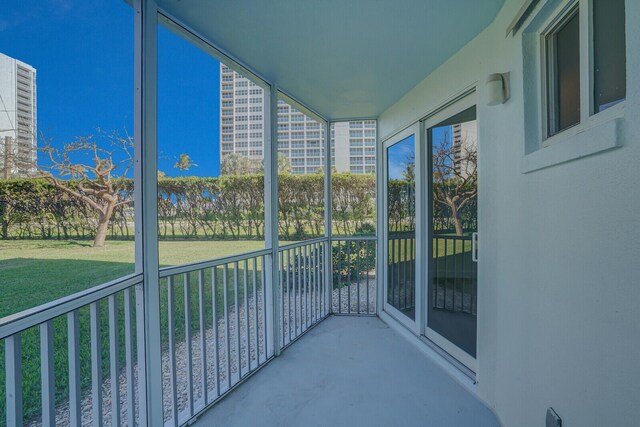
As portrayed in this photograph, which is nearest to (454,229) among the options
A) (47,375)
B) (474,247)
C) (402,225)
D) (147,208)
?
(474,247)

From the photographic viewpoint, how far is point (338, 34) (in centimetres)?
224

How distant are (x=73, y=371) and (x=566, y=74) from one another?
2497 millimetres

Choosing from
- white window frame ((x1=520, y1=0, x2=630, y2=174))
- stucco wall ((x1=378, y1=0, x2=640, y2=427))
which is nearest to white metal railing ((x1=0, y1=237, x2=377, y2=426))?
stucco wall ((x1=378, y1=0, x2=640, y2=427))

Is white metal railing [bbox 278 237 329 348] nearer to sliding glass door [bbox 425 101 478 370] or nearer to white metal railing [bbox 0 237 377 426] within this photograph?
white metal railing [bbox 0 237 377 426]

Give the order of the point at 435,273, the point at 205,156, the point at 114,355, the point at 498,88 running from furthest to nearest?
1. the point at 435,273
2. the point at 205,156
3. the point at 498,88
4. the point at 114,355

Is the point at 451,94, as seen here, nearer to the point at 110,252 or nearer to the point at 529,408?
the point at 529,408

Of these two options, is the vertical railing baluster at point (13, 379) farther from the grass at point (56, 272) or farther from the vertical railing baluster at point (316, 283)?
the vertical railing baluster at point (316, 283)

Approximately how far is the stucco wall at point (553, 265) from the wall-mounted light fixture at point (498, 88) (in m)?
0.05

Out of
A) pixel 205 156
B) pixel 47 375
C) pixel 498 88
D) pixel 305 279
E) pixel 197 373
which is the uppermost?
pixel 498 88

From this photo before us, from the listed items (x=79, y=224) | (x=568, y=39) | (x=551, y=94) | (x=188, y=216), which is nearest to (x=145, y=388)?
(x=79, y=224)

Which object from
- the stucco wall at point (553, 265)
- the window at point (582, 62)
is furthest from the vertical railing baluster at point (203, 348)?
the window at point (582, 62)

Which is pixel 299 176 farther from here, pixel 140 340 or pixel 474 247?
pixel 140 340

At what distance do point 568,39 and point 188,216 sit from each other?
2448 millimetres

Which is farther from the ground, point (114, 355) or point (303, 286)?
point (114, 355)
